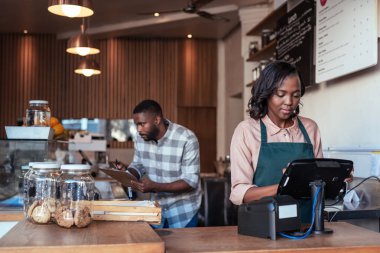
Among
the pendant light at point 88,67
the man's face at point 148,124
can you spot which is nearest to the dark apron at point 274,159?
the man's face at point 148,124

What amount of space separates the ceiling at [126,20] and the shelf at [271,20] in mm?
1058

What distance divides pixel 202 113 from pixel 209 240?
8369 millimetres

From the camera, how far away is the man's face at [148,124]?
2773 mm

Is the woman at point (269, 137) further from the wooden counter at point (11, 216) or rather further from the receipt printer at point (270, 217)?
the wooden counter at point (11, 216)

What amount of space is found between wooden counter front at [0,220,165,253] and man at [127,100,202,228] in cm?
125

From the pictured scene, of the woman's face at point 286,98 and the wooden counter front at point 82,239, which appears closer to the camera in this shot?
the wooden counter front at point 82,239

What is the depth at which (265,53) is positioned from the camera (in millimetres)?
5938

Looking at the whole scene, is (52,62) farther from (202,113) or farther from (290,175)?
(290,175)

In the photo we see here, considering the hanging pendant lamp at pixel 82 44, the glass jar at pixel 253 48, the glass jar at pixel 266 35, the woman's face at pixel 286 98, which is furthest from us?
the glass jar at pixel 253 48

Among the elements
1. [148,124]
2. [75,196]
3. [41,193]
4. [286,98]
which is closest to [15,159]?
[148,124]

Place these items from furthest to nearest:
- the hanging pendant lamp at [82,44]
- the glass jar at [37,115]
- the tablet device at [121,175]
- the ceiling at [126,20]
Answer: the ceiling at [126,20]
the hanging pendant lamp at [82,44]
the glass jar at [37,115]
the tablet device at [121,175]

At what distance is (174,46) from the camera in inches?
381

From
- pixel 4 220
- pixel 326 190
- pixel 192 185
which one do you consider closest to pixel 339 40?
pixel 192 185

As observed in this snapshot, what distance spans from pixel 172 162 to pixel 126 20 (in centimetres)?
601
